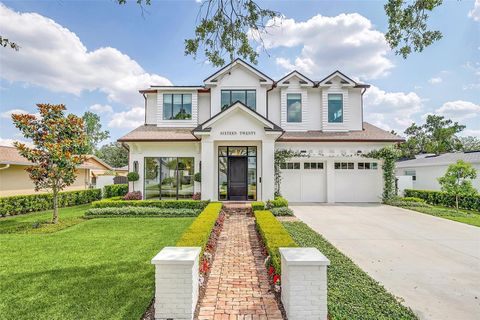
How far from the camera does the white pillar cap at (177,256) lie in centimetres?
352

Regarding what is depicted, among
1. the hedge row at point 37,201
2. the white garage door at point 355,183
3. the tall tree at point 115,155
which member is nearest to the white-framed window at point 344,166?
the white garage door at point 355,183

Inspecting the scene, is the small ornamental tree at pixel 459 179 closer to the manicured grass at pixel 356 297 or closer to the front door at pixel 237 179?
the front door at pixel 237 179

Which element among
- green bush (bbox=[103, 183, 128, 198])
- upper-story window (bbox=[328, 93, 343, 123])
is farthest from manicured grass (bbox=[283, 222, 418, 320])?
green bush (bbox=[103, 183, 128, 198])

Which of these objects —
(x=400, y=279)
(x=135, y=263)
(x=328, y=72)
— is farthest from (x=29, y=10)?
(x=328, y=72)

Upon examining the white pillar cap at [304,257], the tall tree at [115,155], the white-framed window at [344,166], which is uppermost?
the tall tree at [115,155]

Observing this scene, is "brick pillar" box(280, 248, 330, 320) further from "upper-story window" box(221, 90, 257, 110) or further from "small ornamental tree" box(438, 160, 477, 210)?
"small ornamental tree" box(438, 160, 477, 210)

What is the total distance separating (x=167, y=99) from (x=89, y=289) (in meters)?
13.9

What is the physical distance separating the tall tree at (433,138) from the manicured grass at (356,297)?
41948mm

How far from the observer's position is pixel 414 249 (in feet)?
22.7

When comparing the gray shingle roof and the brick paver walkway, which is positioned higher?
the gray shingle roof

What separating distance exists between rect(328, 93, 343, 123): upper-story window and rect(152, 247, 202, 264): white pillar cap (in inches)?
588

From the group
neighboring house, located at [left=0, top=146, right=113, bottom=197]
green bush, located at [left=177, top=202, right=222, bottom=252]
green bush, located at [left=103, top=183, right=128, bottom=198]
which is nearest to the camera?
green bush, located at [left=177, top=202, right=222, bottom=252]

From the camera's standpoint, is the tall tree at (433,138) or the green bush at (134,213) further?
the tall tree at (433,138)

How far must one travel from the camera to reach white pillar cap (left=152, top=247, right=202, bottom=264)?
3.52 meters
